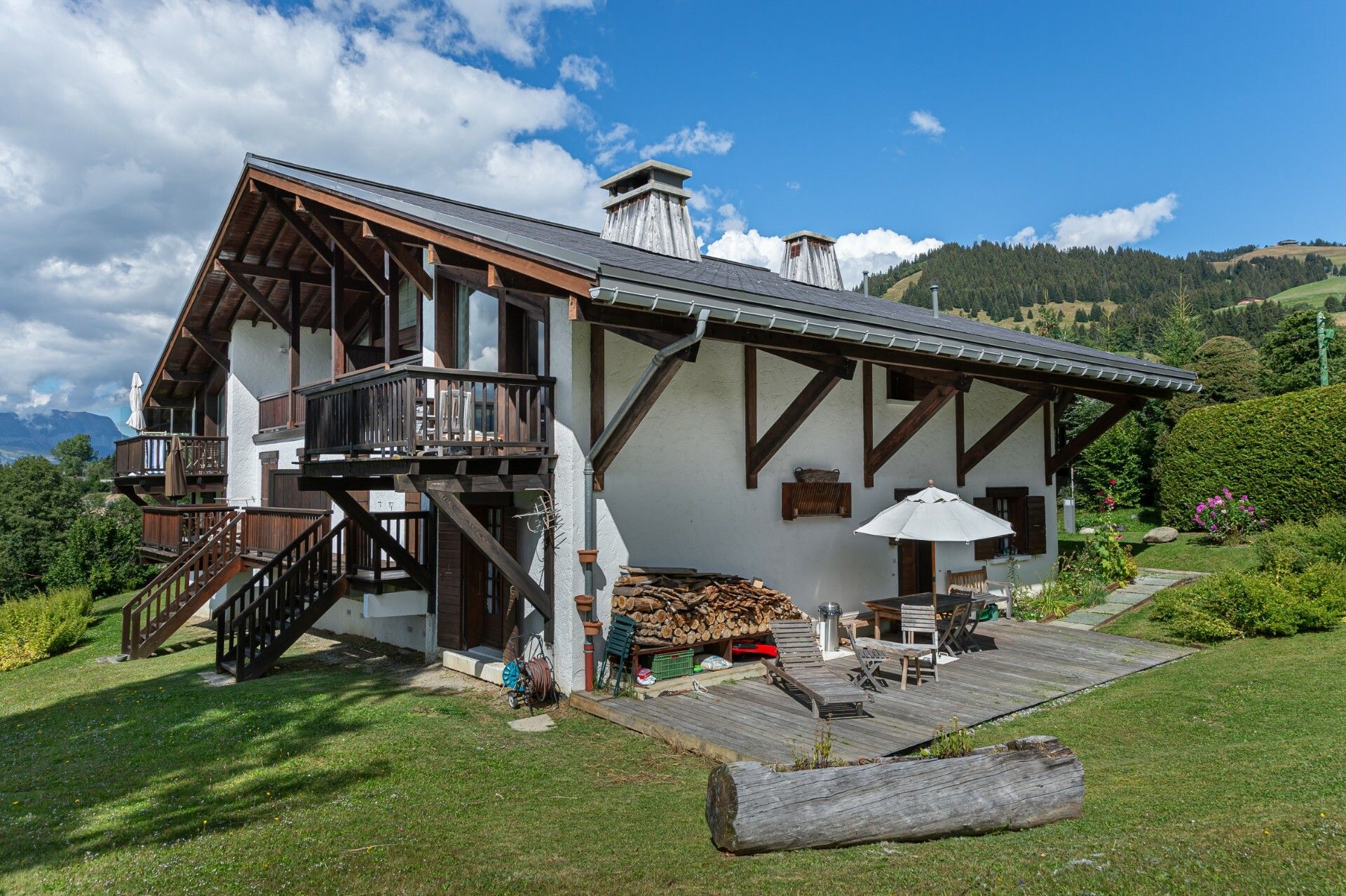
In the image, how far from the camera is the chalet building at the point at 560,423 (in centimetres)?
828

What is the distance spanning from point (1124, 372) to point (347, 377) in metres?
10.6

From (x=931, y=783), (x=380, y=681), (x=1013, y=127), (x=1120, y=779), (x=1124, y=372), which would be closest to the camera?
(x=931, y=783)

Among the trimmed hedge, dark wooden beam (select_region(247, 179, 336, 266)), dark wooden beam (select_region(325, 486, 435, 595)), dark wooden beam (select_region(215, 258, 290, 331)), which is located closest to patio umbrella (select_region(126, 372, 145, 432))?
dark wooden beam (select_region(215, 258, 290, 331))

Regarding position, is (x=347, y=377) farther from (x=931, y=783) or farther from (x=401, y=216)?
(x=931, y=783)

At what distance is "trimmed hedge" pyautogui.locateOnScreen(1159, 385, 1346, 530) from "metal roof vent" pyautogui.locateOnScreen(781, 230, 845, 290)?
8.30 meters

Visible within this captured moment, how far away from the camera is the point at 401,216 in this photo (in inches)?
357

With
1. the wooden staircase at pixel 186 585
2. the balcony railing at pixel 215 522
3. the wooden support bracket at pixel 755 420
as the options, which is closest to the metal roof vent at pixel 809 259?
the wooden support bracket at pixel 755 420

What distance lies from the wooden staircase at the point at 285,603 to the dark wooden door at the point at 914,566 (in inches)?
306

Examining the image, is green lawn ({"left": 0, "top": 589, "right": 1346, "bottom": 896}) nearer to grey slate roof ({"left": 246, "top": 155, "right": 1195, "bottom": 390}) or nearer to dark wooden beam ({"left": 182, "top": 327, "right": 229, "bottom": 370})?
grey slate roof ({"left": 246, "top": 155, "right": 1195, "bottom": 390})

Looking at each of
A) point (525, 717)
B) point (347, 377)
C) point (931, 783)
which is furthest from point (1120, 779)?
point (347, 377)

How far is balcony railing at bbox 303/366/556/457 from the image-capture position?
7.99m

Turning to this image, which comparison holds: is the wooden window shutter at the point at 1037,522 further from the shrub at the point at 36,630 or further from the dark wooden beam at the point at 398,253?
the shrub at the point at 36,630

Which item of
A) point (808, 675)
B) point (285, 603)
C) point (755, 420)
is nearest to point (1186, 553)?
point (755, 420)

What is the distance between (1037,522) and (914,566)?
128 inches
